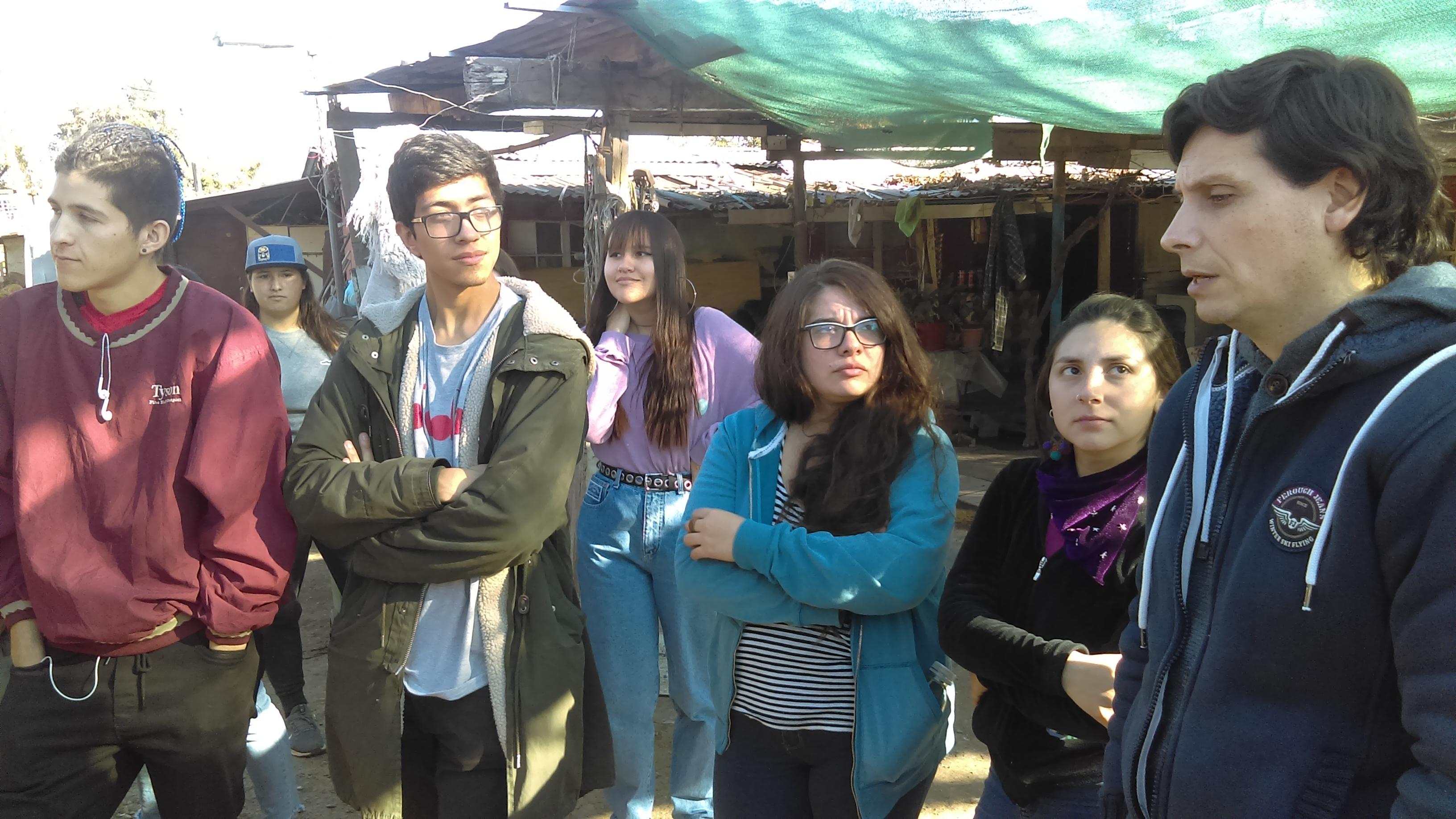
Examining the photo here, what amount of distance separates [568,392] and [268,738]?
5.66ft

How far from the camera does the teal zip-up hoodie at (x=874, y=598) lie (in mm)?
1915

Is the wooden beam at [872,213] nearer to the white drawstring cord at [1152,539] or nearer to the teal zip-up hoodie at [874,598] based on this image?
the teal zip-up hoodie at [874,598]

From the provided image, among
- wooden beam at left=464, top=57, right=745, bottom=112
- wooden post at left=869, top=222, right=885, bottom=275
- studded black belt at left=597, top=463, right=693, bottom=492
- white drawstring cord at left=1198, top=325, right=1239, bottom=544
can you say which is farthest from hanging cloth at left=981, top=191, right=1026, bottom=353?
white drawstring cord at left=1198, top=325, right=1239, bottom=544

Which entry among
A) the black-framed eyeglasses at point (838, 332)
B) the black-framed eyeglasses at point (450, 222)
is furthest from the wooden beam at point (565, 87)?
the black-framed eyeglasses at point (838, 332)

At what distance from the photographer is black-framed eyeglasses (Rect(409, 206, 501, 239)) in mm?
2170

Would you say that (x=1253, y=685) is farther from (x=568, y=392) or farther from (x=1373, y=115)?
(x=568, y=392)

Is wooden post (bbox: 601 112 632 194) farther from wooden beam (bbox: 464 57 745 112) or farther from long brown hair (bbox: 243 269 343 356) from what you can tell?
long brown hair (bbox: 243 269 343 356)

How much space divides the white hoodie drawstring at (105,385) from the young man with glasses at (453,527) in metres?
0.42

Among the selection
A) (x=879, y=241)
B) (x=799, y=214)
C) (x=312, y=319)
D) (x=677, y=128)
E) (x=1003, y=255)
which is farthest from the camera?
(x=879, y=241)

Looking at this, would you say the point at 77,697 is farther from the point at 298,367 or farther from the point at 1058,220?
the point at 1058,220

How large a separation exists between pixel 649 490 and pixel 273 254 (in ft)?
7.17

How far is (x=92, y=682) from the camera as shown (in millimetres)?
2080

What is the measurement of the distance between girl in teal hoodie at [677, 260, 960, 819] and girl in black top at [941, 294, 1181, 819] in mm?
135

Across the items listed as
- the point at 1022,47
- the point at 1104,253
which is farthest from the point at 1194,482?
the point at 1104,253
